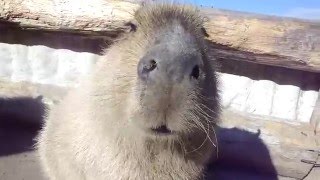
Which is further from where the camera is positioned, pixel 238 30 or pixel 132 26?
pixel 238 30

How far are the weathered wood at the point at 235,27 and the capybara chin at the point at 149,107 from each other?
0.98 metres

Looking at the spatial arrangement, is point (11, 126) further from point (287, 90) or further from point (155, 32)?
point (155, 32)

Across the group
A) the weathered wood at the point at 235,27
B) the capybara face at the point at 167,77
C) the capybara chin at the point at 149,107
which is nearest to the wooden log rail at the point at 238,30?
the weathered wood at the point at 235,27

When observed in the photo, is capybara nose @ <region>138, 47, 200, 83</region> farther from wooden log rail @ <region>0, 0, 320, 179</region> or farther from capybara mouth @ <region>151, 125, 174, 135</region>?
wooden log rail @ <region>0, 0, 320, 179</region>

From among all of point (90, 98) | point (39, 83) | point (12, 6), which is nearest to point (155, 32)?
point (90, 98)

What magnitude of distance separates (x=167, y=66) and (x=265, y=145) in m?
2.02

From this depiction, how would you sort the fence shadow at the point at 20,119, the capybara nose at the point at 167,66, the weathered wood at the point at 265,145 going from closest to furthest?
the capybara nose at the point at 167,66, the weathered wood at the point at 265,145, the fence shadow at the point at 20,119

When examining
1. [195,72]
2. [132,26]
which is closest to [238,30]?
[132,26]

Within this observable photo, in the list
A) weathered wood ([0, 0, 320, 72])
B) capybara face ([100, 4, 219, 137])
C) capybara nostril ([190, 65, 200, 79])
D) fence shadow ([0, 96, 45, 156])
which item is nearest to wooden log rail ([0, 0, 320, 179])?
weathered wood ([0, 0, 320, 72])

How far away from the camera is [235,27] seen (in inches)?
136

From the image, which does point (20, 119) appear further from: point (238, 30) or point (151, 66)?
point (151, 66)

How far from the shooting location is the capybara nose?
187cm

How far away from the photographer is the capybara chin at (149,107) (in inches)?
74.7

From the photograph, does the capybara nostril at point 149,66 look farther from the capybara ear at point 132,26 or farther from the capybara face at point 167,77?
the capybara ear at point 132,26
